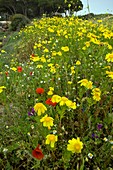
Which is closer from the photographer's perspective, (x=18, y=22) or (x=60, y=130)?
(x=60, y=130)

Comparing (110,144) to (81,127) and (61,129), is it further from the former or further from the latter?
(61,129)

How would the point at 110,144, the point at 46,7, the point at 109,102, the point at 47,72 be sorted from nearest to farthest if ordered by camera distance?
1. the point at 110,144
2. the point at 109,102
3. the point at 47,72
4. the point at 46,7

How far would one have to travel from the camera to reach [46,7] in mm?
31266

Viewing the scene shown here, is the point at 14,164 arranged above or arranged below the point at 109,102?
below

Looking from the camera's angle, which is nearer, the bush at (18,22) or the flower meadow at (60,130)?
the flower meadow at (60,130)

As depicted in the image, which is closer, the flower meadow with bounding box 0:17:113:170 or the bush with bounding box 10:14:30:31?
the flower meadow with bounding box 0:17:113:170

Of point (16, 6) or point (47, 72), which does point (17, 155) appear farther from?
point (16, 6)

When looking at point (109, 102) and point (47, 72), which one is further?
point (47, 72)

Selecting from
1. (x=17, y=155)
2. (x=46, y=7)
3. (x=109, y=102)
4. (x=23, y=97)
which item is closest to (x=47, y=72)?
(x=23, y=97)

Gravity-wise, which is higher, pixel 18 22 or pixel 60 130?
Answer: pixel 60 130

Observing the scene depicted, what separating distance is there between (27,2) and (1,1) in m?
2.92

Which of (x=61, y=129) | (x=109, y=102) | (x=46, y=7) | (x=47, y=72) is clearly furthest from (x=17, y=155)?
(x=46, y=7)

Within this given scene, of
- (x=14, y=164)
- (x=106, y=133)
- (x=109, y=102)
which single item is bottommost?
(x=14, y=164)

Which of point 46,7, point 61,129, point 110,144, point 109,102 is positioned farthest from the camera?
point 46,7
